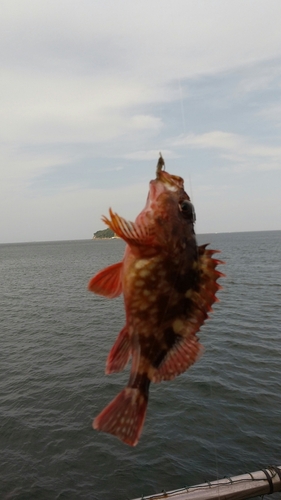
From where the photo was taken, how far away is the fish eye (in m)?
2.79

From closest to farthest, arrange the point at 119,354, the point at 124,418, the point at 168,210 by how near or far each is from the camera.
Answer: the point at 124,418 < the point at 119,354 < the point at 168,210

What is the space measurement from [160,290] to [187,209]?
66 centimetres

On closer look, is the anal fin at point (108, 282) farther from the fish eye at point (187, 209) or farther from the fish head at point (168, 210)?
the fish eye at point (187, 209)

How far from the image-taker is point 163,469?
12.9 meters

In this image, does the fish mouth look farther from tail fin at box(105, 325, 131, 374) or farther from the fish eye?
tail fin at box(105, 325, 131, 374)

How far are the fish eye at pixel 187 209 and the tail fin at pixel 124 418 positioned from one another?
1371 mm

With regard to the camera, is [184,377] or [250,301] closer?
[184,377]

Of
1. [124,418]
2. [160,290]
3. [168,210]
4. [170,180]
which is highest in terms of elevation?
[170,180]

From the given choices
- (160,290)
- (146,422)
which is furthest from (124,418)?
(146,422)

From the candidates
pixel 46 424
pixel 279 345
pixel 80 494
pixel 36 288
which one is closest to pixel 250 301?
pixel 279 345

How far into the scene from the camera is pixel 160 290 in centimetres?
268

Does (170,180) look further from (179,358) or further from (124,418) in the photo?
(124,418)

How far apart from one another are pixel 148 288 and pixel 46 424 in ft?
52.4

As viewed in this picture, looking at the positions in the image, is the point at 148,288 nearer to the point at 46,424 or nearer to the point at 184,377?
the point at 46,424
